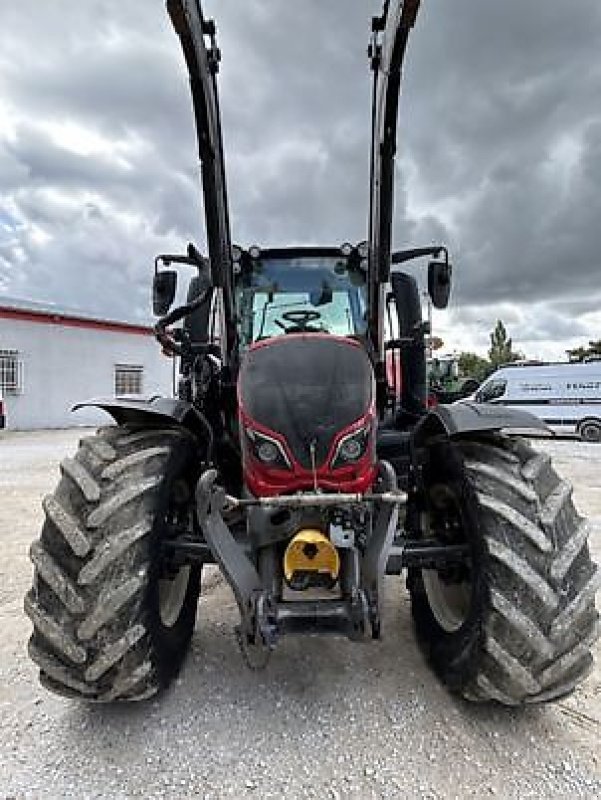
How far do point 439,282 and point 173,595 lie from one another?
240cm

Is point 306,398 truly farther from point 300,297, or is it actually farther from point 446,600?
point 300,297

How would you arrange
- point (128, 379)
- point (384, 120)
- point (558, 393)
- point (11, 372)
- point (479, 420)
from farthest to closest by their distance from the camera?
point (128, 379)
point (11, 372)
point (558, 393)
point (384, 120)
point (479, 420)

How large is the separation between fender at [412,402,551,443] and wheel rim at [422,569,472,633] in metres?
0.76

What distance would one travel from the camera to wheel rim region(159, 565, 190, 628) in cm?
314

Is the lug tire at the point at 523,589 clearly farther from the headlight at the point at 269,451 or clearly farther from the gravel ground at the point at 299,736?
the headlight at the point at 269,451

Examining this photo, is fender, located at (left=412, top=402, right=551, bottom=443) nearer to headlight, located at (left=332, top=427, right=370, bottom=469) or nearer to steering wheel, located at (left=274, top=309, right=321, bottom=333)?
headlight, located at (left=332, top=427, right=370, bottom=469)

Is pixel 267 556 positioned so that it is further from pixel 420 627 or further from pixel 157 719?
pixel 420 627

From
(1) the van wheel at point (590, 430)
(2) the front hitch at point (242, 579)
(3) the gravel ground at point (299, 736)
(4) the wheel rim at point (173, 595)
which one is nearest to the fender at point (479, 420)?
(2) the front hitch at point (242, 579)

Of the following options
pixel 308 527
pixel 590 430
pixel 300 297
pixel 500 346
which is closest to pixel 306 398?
pixel 308 527

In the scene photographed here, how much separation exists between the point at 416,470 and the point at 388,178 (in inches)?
58.0

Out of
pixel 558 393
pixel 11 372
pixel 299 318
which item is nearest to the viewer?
pixel 299 318

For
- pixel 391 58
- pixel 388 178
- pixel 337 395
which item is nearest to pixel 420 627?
pixel 337 395

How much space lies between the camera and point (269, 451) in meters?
2.56

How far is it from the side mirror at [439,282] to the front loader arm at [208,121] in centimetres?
132
